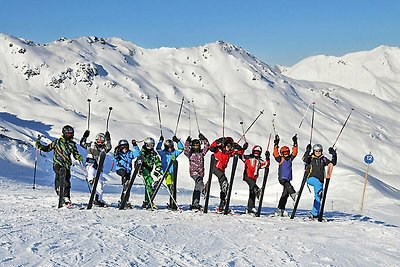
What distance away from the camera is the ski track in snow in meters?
6.68

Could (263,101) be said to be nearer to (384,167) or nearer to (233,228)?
(384,167)

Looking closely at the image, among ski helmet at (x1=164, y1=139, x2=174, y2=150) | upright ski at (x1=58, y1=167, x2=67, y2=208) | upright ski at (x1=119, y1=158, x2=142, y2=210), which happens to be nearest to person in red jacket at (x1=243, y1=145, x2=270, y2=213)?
ski helmet at (x1=164, y1=139, x2=174, y2=150)

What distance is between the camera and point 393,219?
19.4m

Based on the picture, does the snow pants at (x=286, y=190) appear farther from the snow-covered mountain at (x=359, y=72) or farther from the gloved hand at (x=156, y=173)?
the snow-covered mountain at (x=359, y=72)

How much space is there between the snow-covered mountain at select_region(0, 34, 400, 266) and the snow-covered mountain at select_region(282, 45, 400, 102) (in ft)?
89.3

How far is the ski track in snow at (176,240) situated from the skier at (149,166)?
1.28m

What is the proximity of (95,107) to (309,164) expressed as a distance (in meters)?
67.2

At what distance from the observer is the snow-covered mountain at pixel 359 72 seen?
518 ft

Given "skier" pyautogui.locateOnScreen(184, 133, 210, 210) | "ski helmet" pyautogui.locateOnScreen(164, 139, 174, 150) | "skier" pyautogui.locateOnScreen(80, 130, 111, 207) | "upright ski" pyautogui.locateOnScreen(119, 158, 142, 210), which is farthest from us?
"ski helmet" pyautogui.locateOnScreen(164, 139, 174, 150)

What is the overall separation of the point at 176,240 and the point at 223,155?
486 centimetres

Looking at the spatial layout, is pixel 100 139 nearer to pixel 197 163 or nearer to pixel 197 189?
pixel 197 163

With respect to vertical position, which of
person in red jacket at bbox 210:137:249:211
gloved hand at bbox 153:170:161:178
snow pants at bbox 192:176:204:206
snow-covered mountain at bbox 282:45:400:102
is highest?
snow-covered mountain at bbox 282:45:400:102

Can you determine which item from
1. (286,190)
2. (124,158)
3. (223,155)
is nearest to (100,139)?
(124,158)

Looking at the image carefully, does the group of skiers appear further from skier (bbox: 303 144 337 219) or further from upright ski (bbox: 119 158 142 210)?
upright ski (bbox: 119 158 142 210)
